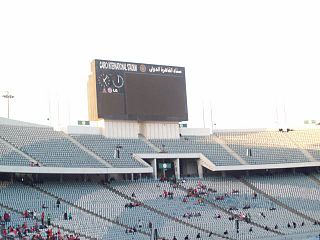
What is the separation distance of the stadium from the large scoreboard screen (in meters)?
0.10

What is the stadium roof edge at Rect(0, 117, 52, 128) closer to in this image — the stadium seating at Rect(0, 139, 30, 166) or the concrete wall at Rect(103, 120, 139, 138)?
the stadium seating at Rect(0, 139, 30, 166)

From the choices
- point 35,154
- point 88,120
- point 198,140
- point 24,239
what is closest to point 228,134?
point 198,140

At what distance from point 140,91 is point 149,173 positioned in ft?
25.1

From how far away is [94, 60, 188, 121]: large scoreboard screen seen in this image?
5034cm

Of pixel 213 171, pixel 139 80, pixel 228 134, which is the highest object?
pixel 139 80

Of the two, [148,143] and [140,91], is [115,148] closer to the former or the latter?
[148,143]

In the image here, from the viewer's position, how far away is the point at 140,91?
52.1 metres

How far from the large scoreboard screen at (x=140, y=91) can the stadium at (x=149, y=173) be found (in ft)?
0.32

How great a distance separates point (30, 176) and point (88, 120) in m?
9.57

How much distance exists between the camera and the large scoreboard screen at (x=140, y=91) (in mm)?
50344

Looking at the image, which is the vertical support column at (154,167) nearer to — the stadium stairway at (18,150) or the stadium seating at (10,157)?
the stadium stairway at (18,150)

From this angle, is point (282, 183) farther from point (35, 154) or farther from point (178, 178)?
point (35, 154)

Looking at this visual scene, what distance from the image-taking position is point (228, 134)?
5803 cm

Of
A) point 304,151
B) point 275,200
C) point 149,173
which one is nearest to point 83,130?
point 149,173
